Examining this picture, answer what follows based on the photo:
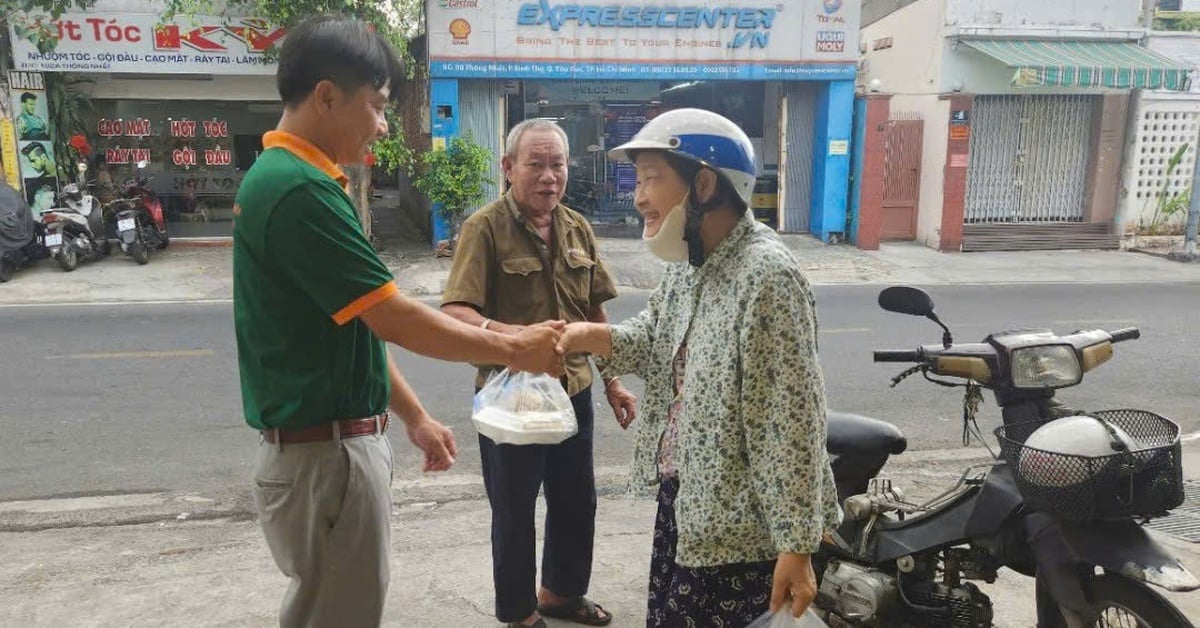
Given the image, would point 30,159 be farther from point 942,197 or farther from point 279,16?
point 942,197

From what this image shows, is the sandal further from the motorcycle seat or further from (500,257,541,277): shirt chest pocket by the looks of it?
(500,257,541,277): shirt chest pocket

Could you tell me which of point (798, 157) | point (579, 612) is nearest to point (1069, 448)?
point (579, 612)

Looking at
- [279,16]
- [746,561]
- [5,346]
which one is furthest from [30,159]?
[746,561]

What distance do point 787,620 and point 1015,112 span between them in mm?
15483

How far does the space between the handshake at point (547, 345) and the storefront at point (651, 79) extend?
11555 millimetres

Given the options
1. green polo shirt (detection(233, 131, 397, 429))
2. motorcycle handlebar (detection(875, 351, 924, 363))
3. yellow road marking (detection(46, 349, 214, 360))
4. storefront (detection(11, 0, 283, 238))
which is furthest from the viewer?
storefront (detection(11, 0, 283, 238))

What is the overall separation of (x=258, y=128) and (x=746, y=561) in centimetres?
1392

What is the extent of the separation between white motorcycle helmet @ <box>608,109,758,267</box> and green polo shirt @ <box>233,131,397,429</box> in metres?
0.71

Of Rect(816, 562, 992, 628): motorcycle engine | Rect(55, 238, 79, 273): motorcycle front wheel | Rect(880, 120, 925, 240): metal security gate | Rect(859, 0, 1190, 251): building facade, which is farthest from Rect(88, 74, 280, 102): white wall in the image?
Rect(816, 562, 992, 628): motorcycle engine

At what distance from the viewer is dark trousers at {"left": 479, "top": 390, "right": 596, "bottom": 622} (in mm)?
3104

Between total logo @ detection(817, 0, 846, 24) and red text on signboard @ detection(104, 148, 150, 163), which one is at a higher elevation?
total logo @ detection(817, 0, 846, 24)

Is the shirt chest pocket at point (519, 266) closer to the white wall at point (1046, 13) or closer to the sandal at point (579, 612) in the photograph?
the sandal at point (579, 612)

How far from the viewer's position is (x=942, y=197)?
584 inches

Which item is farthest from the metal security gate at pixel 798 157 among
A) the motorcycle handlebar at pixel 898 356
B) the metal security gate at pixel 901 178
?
the motorcycle handlebar at pixel 898 356
